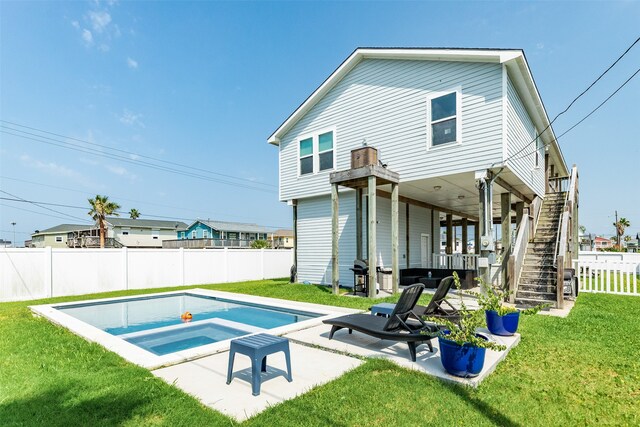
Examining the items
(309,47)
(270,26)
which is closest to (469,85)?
(309,47)

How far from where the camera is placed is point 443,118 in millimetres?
9672

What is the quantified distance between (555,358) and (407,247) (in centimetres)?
928

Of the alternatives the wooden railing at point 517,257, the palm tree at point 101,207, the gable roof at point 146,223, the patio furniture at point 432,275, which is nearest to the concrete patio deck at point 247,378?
the wooden railing at point 517,257

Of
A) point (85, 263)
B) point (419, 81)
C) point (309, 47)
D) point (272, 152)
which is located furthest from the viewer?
point (309, 47)

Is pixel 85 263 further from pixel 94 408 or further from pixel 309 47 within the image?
pixel 309 47

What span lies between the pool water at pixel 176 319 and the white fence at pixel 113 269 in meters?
2.96

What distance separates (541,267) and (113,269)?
48.2ft

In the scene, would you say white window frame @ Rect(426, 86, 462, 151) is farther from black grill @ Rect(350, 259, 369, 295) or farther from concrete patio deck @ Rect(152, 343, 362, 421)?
concrete patio deck @ Rect(152, 343, 362, 421)

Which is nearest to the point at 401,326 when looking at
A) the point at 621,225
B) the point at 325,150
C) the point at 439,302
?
the point at 439,302

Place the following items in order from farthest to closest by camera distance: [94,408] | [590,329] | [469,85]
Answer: [469,85]
[590,329]
[94,408]

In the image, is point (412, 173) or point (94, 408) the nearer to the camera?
point (94, 408)

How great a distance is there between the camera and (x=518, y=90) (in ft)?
31.9

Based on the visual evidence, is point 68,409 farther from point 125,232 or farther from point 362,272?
point 125,232

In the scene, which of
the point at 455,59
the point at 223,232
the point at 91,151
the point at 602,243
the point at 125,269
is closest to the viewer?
the point at 455,59
